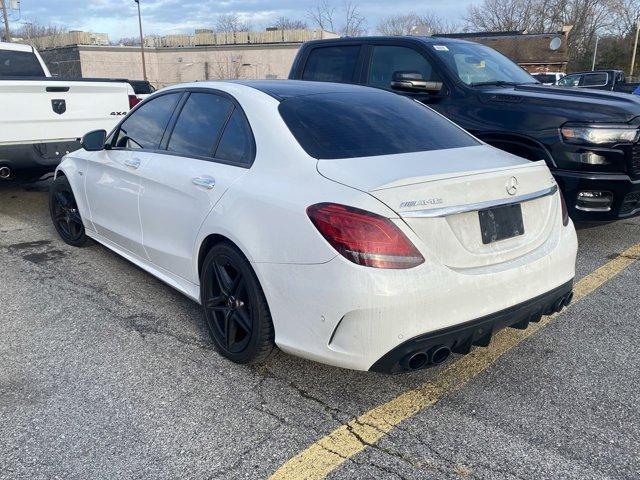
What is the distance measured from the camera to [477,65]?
587cm

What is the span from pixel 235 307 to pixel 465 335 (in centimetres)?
123

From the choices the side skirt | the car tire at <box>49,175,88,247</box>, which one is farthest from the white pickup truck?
the side skirt

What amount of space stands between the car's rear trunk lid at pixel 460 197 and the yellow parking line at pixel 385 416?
29.2 inches

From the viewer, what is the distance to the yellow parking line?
2346 millimetres

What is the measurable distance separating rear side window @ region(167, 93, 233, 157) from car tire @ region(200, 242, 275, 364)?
0.72 meters

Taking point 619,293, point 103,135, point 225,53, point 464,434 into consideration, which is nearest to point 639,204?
point 619,293

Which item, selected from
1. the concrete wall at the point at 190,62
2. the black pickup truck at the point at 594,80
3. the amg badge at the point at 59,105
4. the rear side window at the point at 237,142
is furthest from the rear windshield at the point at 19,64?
the concrete wall at the point at 190,62

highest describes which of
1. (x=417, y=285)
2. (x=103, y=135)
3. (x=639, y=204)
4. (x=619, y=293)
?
(x=103, y=135)

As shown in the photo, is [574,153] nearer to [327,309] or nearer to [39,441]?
[327,309]

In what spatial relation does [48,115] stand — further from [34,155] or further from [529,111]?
[529,111]

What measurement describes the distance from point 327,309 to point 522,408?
1119 millimetres

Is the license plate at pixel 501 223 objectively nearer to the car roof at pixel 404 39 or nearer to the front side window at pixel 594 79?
the car roof at pixel 404 39

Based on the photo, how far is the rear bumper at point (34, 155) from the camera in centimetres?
607

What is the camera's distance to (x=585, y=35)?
5781cm
